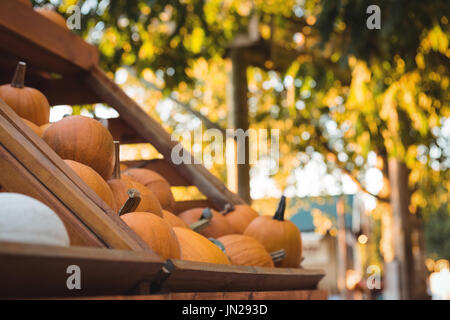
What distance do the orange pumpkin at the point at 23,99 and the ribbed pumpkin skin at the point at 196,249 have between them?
0.62m

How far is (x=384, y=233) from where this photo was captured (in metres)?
7.28

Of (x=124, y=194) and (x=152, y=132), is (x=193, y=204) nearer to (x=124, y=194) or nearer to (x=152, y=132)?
(x=152, y=132)

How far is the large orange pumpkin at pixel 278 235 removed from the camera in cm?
206

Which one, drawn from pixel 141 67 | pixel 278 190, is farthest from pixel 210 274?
pixel 278 190

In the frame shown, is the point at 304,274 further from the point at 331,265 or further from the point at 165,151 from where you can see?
the point at 331,265

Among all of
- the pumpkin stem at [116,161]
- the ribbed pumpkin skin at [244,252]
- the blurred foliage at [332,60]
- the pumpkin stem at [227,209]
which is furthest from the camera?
the blurred foliage at [332,60]

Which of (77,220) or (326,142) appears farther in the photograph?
(326,142)

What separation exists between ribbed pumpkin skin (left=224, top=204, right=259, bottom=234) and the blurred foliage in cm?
156

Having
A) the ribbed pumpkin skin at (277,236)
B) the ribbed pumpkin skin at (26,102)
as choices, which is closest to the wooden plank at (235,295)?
the ribbed pumpkin skin at (277,236)

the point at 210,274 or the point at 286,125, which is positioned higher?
the point at 286,125

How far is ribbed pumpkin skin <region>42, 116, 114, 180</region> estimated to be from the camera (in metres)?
1.53

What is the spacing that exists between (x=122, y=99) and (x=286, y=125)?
6164 mm

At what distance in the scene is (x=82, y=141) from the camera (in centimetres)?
152

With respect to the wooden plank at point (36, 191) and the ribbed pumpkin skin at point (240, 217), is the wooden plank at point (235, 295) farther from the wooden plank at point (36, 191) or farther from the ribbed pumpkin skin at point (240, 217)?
the ribbed pumpkin skin at point (240, 217)
